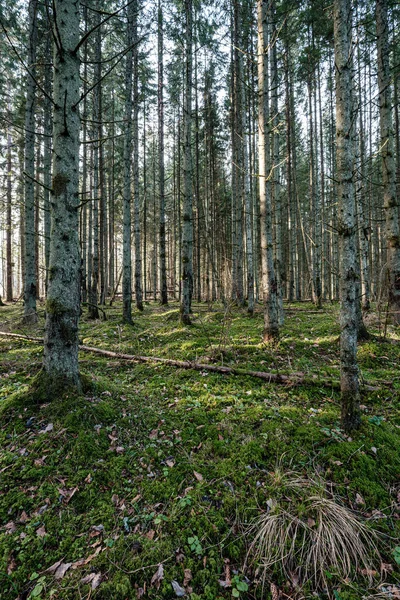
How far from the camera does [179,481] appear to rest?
9.54 ft

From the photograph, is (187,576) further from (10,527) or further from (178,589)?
(10,527)

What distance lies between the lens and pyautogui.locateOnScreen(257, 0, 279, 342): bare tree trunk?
5906 mm

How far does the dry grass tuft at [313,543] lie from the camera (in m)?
2.14

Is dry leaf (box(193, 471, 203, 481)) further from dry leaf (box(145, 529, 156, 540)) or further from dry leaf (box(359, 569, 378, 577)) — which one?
dry leaf (box(359, 569, 378, 577))

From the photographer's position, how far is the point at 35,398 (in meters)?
3.56

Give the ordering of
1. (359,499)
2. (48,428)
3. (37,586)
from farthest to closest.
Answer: (48,428) < (359,499) < (37,586)

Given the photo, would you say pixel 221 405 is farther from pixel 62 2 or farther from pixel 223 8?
pixel 223 8

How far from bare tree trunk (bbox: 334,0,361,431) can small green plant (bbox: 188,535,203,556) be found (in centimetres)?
222

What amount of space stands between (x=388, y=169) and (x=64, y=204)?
25.1 feet

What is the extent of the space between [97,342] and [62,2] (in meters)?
6.36

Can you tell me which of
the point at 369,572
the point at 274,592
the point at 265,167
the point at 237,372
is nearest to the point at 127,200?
the point at 265,167

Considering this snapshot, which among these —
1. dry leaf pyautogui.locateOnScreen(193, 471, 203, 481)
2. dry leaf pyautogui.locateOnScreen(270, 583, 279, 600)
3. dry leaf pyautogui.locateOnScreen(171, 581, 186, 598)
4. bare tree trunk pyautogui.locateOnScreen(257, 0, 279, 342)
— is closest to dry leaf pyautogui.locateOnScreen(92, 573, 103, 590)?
dry leaf pyautogui.locateOnScreen(171, 581, 186, 598)

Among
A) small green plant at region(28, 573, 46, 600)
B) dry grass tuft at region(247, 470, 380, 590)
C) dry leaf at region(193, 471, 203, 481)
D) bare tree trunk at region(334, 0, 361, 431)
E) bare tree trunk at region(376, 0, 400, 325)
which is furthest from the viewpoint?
bare tree trunk at region(376, 0, 400, 325)

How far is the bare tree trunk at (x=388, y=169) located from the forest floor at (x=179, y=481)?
3.27 m
